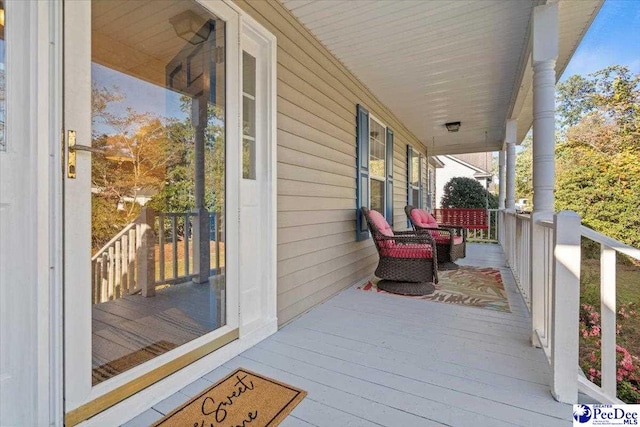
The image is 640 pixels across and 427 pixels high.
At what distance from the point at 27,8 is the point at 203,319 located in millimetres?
1746

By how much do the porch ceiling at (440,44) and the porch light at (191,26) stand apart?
0.87 metres

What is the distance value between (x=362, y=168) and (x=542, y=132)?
2.20 m

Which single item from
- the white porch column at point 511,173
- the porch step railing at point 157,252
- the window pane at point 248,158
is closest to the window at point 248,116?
the window pane at point 248,158

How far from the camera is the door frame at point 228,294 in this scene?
1.27 metres

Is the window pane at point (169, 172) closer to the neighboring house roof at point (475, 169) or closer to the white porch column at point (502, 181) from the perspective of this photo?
the white porch column at point (502, 181)

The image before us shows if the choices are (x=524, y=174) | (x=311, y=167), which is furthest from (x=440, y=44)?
(x=524, y=174)

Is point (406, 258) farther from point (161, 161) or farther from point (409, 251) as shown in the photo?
point (161, 161)

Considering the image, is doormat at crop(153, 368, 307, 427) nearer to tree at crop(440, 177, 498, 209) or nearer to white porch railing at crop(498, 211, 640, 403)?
white porch railing at crop(498, 211, 640, 403)

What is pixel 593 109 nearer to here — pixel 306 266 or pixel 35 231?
pixel 306 266

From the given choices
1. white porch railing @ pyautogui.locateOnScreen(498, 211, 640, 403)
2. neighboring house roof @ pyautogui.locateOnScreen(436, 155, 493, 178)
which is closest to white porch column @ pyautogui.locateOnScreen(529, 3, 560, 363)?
white porch railing @ pyautogui.locateOnScreen(498, 211, 640, 403)

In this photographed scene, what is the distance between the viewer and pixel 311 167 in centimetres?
307

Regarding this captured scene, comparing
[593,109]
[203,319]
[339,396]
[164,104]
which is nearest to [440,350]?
[339,396]

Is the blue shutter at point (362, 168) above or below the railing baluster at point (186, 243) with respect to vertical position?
above

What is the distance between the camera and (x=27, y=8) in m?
1.21
